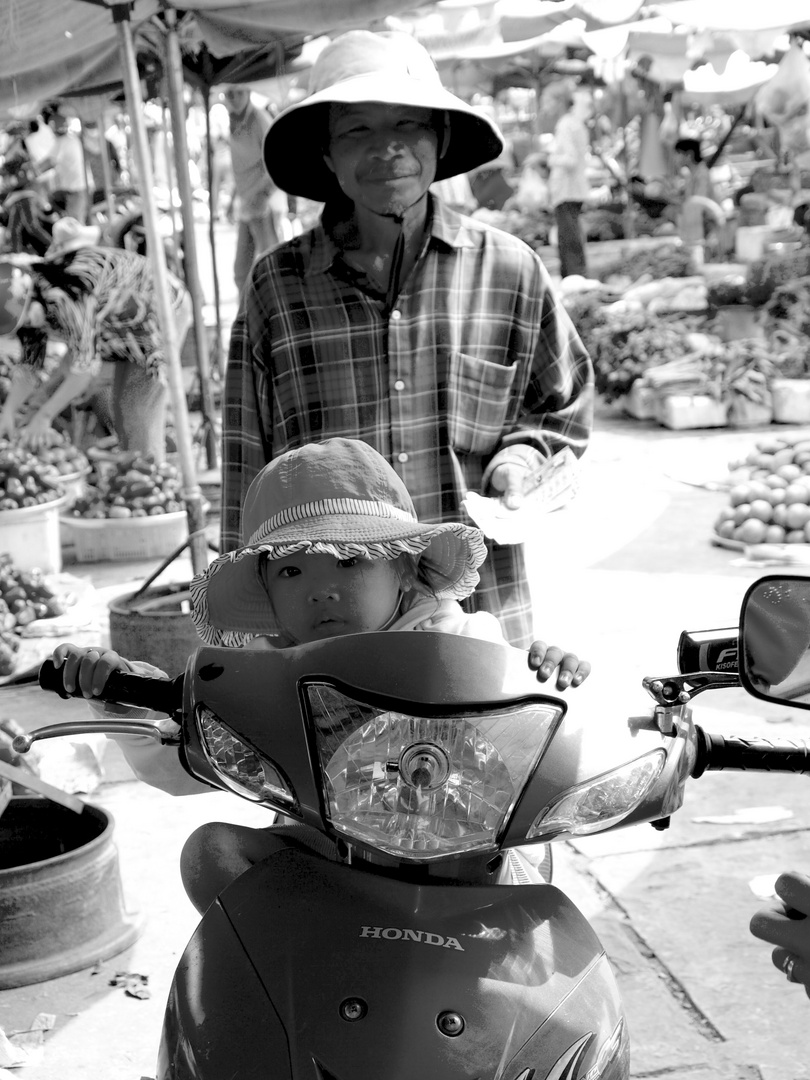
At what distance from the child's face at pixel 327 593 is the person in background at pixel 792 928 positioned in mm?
668

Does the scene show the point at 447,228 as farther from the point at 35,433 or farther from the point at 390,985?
the point at 35,433

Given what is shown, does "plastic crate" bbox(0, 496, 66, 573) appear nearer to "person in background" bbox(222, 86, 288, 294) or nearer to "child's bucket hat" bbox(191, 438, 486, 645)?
"person in background" bbox(222, 86, 288, 294)

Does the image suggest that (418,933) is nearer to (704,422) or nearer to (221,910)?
(221,910)

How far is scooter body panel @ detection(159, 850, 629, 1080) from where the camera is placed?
4.45 ft

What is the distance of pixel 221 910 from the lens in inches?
61.6

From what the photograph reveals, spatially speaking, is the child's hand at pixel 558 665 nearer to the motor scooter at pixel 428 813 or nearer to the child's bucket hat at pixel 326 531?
the motor scooter at pixel 428 813

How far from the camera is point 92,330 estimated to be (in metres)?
7.54

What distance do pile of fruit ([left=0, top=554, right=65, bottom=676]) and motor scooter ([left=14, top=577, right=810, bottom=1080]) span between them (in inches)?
184

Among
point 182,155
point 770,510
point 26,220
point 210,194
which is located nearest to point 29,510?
point 182,155

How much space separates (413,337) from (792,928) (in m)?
1.78

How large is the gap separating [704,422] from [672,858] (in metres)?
8.51

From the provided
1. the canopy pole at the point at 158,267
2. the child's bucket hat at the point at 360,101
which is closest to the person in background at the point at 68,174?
the canopy pole at the point at 158,267

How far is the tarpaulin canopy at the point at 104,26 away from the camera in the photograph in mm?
5023

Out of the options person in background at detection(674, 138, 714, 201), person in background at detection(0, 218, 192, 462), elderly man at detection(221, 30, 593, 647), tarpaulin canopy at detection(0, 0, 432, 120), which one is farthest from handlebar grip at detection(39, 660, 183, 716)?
person in background at detection(674, 138, 714, 201)
